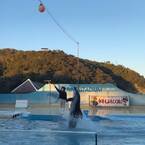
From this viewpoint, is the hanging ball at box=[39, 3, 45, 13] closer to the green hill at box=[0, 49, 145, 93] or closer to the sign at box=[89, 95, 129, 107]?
the sign at box=[89, 95, 129, 107]

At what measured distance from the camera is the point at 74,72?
108 metres

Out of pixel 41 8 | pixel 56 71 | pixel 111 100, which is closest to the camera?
pixel 41 8

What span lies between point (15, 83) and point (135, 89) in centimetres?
4608

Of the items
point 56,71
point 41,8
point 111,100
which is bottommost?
point 111,100

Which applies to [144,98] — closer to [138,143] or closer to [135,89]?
[138,143]

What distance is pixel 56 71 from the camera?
107438mm

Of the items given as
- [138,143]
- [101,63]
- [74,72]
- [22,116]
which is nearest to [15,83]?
[74,72]

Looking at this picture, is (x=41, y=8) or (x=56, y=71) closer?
(x=41, y=8)

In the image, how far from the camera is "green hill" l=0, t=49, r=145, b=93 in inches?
3900

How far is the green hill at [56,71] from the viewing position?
9906cm

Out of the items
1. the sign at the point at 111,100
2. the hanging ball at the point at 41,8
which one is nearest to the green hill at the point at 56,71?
the sign at the point at 111,100

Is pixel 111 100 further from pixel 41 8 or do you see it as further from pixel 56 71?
pixel 56 71

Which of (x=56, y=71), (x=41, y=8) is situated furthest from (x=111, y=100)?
(x=56, y=71)

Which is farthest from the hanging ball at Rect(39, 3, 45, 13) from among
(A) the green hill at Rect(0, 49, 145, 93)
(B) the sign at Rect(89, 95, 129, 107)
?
(A) the green hill at Rect(0, 49, 145, 93)
